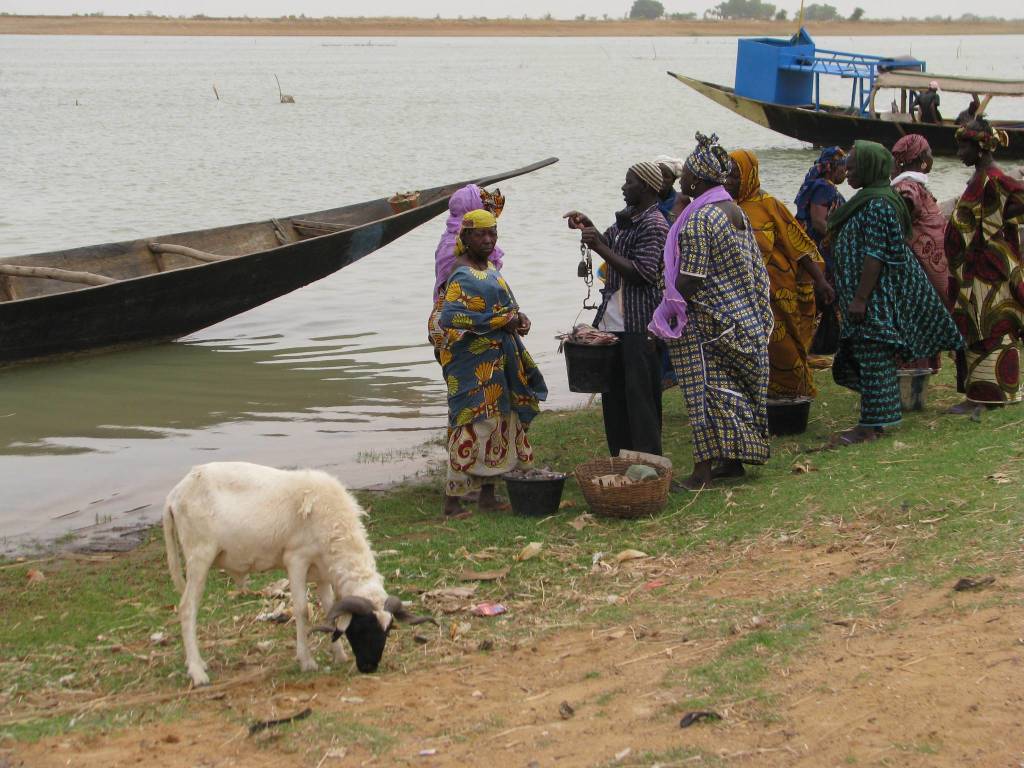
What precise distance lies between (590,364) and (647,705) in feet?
9.67

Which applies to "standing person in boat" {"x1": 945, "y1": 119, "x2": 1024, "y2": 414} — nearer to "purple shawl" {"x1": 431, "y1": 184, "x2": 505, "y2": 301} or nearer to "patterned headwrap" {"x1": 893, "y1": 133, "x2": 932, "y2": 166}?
"patterned headwrap" {"x1": 893, "y1": 133, "x2": 932, "y2": 166}

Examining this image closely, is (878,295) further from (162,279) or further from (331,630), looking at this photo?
(162,279)

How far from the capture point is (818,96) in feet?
88.5

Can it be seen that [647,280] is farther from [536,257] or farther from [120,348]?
[536,257]

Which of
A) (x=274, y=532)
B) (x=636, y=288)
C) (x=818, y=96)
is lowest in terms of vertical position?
(x=274, y=532)

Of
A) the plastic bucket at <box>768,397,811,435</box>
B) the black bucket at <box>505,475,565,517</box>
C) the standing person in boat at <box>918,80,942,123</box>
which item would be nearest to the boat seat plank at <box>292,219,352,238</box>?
the plastic bucket at <box>768,397,811,435</box>

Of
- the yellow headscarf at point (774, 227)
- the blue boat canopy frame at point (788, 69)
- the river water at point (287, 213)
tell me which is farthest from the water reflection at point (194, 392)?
the blue boat canopy frame at point (788, 69)

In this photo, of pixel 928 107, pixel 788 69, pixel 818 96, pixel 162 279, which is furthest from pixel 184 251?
pixel 788 69

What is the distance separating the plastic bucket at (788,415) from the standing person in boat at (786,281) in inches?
5.5

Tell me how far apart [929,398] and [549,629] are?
4490mm

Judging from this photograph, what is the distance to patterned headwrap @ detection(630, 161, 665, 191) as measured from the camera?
6516 millimetres

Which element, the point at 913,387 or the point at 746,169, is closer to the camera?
the point at 746,169

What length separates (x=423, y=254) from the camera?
18625 millimetres

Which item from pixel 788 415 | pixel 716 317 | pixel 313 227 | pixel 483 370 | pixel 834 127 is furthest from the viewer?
pixel 834 127
